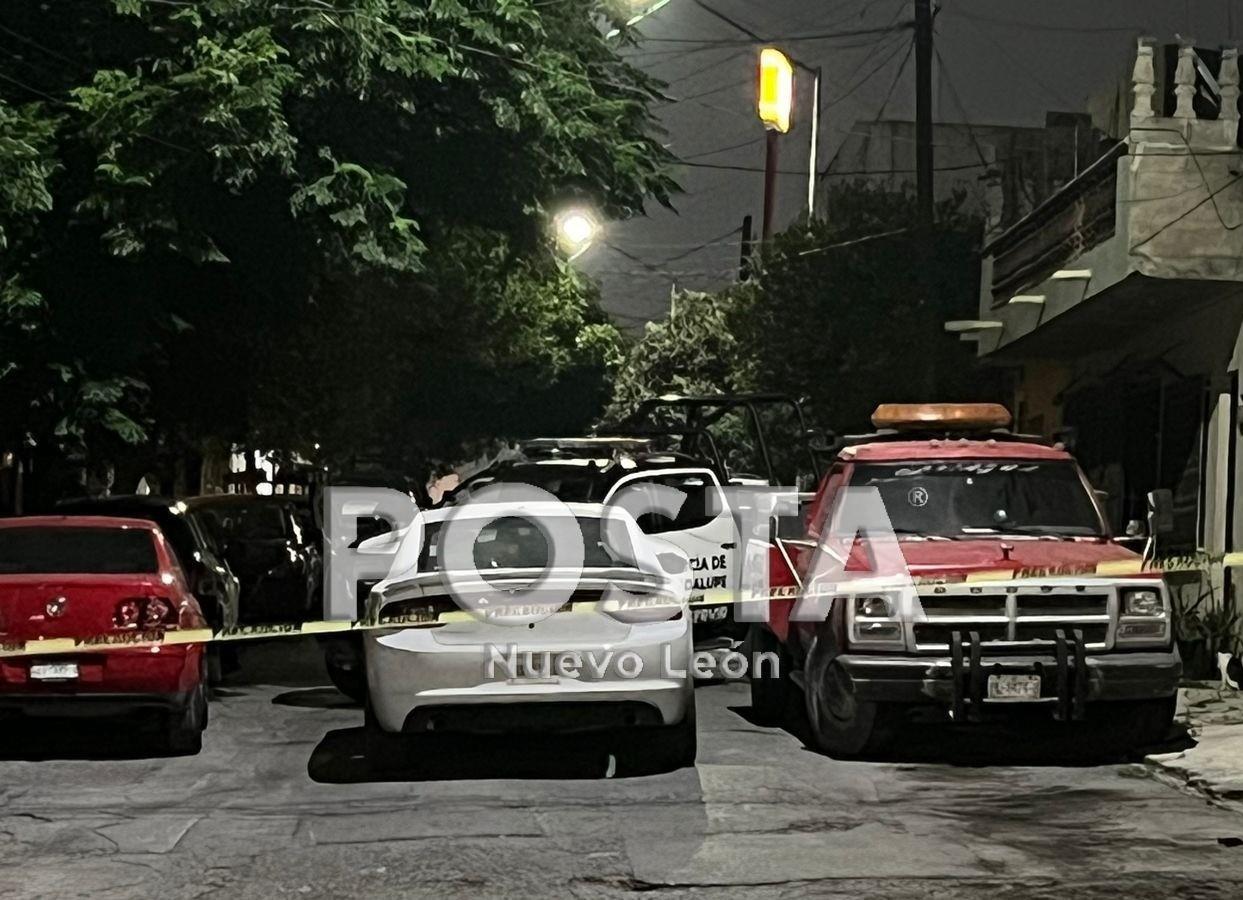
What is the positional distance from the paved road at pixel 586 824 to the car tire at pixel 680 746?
15 centimetres

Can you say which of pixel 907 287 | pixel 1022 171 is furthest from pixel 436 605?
pixel 1022 171

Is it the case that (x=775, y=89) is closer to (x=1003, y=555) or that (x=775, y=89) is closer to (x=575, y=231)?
(x=575, y=231)

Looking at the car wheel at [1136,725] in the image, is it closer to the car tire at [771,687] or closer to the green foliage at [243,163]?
the car tire at [771,687]

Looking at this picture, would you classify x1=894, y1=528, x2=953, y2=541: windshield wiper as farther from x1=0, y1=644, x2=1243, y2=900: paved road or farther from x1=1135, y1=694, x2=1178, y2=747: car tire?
x1=1135, y1=694, x2=1178, y2=747: car tire

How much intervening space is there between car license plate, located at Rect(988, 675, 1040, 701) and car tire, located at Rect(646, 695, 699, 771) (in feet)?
5.65

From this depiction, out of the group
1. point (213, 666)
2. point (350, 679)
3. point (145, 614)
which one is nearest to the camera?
point (145, 614)

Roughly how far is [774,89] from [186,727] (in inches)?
815

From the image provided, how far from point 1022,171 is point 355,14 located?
30312mm

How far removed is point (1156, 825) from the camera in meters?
8.74

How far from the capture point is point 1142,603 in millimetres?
10547

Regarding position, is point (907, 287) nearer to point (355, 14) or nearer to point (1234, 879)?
point (355, 14)

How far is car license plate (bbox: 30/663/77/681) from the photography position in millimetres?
10367

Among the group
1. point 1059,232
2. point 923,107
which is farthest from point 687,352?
point 1059,232

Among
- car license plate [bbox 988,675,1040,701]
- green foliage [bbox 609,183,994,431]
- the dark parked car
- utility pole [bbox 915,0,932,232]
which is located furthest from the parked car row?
green foliage [bbox 609,183,994,431]
